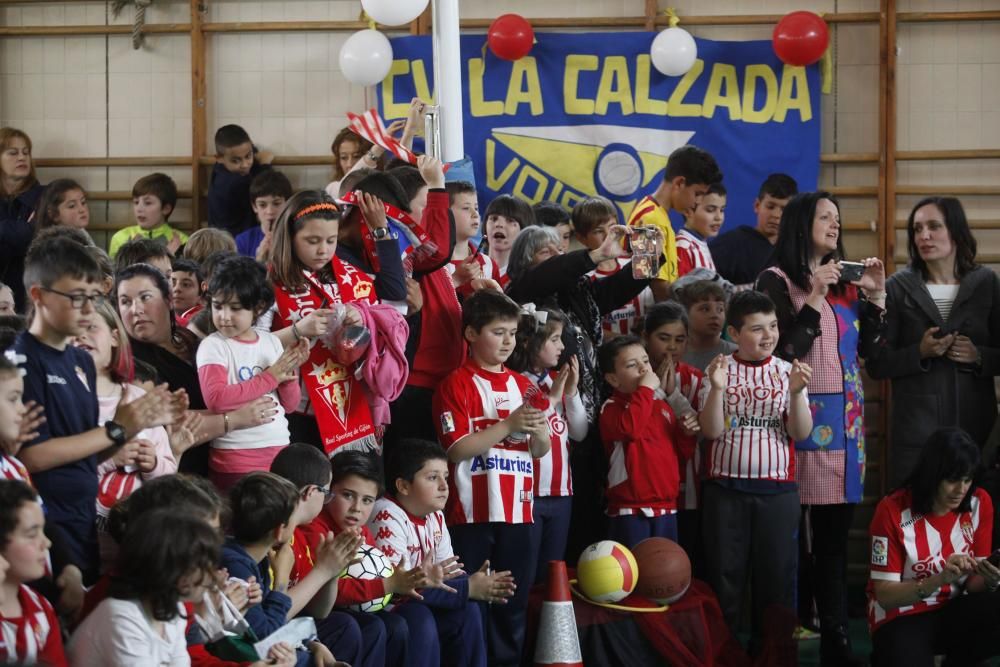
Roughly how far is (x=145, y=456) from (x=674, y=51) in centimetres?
479

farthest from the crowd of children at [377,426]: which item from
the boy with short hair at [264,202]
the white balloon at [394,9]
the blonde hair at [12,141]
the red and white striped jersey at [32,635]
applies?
the blonde hair at [12,141]

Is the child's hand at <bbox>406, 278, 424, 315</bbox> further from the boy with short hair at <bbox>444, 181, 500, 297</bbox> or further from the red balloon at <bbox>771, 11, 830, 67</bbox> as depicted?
the red balloon at <bbox>771, 11, 830, 67</bbox>

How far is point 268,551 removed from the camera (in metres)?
3.62

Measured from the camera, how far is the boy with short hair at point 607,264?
5.59m

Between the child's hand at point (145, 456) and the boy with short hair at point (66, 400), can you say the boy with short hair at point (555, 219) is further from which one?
the boy with short hair at point (66, 400)

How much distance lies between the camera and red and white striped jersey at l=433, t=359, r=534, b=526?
4629 mm

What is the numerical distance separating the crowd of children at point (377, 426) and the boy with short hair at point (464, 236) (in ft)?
0.04

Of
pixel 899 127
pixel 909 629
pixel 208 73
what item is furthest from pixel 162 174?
pixel 909 629

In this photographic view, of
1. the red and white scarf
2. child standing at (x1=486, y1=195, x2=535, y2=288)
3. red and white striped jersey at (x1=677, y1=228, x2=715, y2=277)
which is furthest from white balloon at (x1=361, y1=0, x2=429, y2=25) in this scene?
the red and white scarf

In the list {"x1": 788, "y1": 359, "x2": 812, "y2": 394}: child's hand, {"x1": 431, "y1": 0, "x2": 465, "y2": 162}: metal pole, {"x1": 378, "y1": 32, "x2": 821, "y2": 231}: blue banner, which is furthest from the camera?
{"x1": 378, "y1": 32, "x2": 821, "y2": 231}: blue banner

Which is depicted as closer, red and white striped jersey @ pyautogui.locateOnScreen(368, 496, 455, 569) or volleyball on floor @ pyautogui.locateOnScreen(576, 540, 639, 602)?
red and white striped jersey @ pyautogui.locateOnScreen(368, 496, 455, 569)

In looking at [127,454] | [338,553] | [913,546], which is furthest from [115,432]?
[913,546]

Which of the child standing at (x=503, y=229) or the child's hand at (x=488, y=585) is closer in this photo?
the child's hand at (x=488, y=585)

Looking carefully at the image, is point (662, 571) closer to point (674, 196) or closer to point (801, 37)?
point (674, 196)
